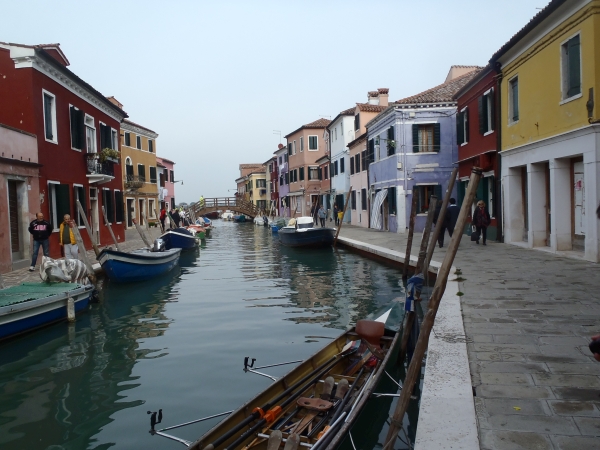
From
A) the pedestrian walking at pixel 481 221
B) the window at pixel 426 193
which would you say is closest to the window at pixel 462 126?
the window at pixel 426 193

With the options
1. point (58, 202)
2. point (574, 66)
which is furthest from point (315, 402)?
point (58, 202)

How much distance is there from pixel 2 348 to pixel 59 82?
10955 mm

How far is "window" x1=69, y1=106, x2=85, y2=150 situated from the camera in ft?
59.5

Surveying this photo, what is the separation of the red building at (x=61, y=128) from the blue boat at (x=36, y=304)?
5432 mm

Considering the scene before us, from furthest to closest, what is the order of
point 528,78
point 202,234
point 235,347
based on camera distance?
point 202,234 < point 528,78 < point 235,347

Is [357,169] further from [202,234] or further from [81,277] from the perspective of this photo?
[81,277]

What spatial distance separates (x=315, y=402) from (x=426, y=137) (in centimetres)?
2004

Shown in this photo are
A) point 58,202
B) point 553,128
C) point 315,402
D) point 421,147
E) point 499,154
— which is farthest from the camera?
point 421,147

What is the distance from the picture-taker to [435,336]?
19.7 feet

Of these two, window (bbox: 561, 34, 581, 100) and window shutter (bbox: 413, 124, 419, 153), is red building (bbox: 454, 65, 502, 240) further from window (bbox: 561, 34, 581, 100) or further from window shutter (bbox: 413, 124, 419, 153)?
window (bbox: 561, 34, 581, 100)

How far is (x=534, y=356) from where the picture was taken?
5.18 metres

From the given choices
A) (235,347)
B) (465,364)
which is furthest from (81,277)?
(465,364)

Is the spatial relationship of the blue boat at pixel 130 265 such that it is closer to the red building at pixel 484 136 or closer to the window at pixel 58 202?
the window at pixel 58 202

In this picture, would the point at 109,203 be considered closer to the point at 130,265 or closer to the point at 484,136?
the point at 130,265
